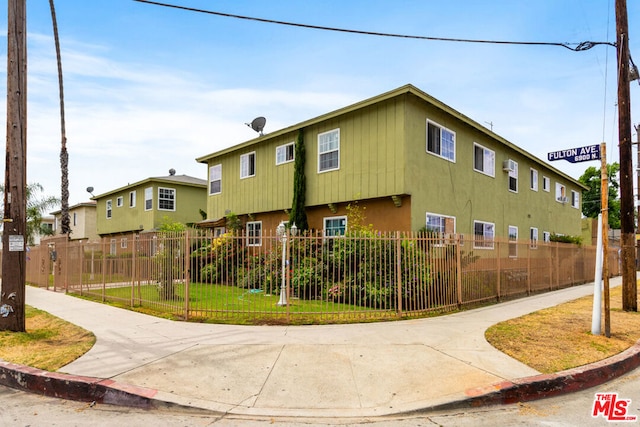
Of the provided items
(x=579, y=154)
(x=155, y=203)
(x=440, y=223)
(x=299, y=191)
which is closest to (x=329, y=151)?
(x=299, y=191)

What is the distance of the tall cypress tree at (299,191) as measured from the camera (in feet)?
54.1

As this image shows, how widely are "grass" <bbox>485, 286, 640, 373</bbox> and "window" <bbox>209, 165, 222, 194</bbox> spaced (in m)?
15.4

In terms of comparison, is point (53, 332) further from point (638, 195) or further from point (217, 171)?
point (638, 195)

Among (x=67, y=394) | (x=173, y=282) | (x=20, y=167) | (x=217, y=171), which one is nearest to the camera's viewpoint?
(x=67, y=394)

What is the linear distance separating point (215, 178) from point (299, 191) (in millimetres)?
7124

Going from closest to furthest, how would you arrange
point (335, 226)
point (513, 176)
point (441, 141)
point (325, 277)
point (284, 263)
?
1. point (284, 263)
2. point (325, 277)
3. point (441, 141)
4. point (335, 226)
5. point (513, 176)

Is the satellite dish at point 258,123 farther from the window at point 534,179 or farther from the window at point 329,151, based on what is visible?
the window at point 534,179

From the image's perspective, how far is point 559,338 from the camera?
25.3 feet

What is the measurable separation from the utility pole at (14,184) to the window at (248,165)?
11.6m

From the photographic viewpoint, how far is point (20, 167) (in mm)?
8062

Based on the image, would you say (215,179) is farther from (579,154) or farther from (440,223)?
(579,154)

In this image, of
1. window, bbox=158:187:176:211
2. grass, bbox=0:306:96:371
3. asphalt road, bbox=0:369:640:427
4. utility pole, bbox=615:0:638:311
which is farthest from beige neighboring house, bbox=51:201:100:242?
utility pole, bbox=615:0:638:311

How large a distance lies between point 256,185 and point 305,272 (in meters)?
8.02

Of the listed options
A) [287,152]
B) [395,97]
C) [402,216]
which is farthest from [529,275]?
[287,152]
